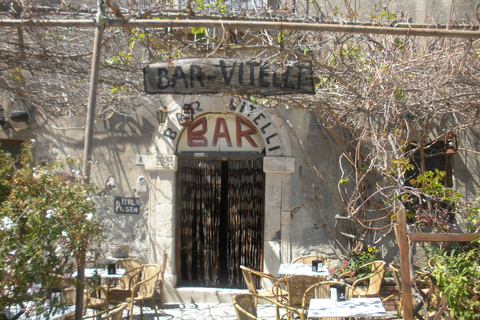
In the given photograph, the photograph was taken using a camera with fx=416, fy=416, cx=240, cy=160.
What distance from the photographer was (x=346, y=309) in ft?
13.2

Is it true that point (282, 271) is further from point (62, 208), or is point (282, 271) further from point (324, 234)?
point (62, 208)

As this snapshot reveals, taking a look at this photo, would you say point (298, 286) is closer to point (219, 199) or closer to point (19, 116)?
point (219, 199)

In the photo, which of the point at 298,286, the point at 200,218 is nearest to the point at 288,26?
the point at 298,286

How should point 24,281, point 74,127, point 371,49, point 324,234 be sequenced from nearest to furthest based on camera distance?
point 24,281 → point 371,49 → point 324,234 → point 74,127

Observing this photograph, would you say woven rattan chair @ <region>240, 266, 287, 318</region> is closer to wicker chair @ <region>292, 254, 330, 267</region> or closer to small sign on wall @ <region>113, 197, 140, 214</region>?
wicker chair @ <region>292, 254, 330, 267</region>

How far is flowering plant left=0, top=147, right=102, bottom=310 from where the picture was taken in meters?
2.93

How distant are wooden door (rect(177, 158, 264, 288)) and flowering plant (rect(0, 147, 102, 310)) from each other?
3.72 metres

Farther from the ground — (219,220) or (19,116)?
(19,116)

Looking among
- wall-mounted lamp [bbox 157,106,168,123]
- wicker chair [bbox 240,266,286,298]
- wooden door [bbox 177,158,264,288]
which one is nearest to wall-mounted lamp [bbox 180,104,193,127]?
wall-mounted lamp [bbox 157,106,168,123]

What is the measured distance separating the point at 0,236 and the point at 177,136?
4.15m

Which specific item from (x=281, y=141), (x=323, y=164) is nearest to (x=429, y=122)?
(x=323, y=164)

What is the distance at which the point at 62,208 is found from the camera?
3082 mm

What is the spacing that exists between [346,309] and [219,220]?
3.34 m

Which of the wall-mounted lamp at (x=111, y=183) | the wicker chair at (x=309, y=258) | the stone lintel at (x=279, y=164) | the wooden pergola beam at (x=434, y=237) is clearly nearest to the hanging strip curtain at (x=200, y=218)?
the stone lintel at (x=279, y=164)
